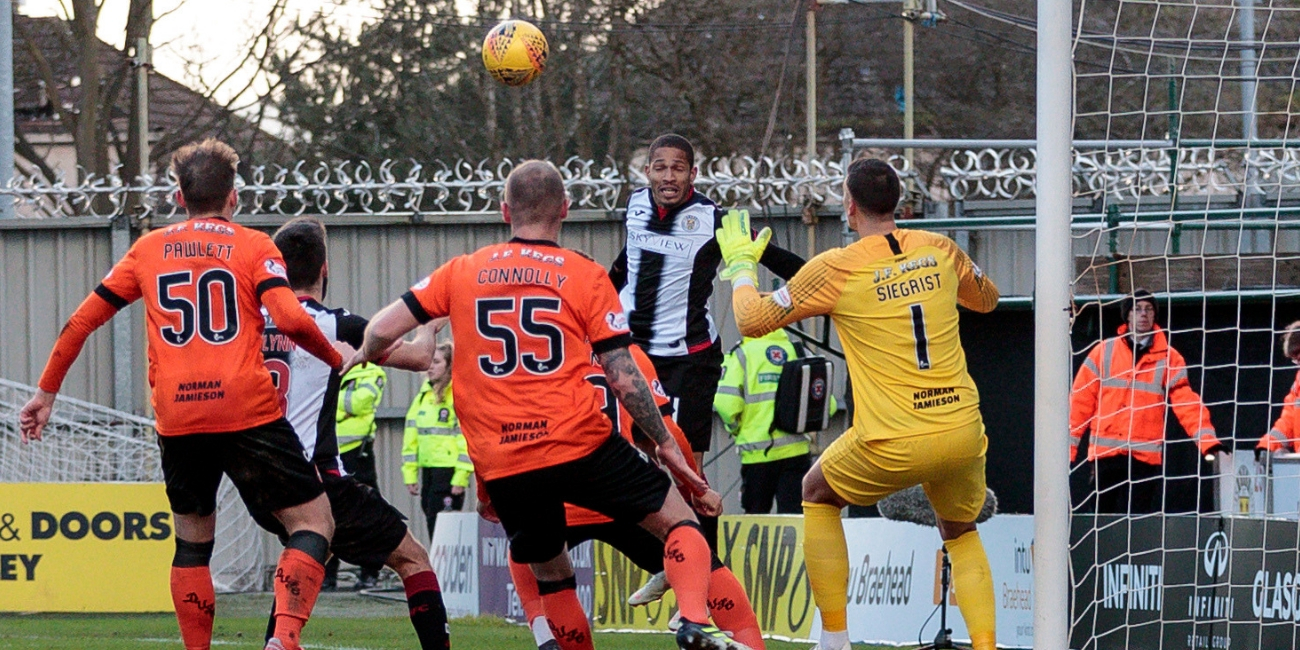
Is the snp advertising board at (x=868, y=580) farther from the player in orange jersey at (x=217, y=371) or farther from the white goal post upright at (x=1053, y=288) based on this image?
the player in orange jersey at (x=217, y=371)

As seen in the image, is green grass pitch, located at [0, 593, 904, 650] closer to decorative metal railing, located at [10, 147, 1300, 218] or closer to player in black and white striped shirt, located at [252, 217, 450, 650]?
player in black and white striped shirt, located at [252, 217, 450, 650]

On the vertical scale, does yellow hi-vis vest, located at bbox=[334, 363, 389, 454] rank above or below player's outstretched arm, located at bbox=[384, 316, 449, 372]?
below

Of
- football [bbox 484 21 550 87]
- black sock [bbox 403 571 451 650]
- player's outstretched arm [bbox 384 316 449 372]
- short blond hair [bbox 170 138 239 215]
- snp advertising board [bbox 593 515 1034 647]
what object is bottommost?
snp advertising board [bbox 593 515 1034 647]

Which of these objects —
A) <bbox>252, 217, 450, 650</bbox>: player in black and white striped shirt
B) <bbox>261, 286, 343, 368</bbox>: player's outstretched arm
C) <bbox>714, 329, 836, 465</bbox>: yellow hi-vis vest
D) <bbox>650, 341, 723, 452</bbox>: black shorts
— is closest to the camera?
<bbox>261, 286, 343, 368</bbox>: player's outstretched arm

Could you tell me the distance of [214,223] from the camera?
6137 millimetres

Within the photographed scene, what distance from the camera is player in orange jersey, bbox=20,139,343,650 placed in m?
5.95

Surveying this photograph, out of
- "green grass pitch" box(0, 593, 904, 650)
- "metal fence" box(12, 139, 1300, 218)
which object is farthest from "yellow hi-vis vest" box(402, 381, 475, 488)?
"metal fence" box(12, 139, 1300, 218)

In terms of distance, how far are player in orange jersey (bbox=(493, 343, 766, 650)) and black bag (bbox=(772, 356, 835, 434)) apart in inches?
177

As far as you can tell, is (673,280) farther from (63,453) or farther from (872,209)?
(63,453)

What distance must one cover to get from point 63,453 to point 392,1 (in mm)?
10261

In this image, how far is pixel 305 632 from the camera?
9328 millimetres

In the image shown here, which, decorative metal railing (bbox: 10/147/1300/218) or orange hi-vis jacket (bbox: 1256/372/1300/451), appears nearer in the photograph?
orange hi-vis jacket (bbox: 1256/372/1300/451)

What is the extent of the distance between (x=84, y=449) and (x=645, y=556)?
→ 9.09 m

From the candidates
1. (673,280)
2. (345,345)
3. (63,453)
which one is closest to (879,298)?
(673,280)
